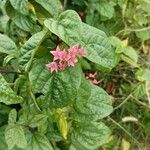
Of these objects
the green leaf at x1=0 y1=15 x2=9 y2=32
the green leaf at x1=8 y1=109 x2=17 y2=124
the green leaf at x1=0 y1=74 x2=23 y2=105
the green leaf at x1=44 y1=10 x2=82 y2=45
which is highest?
the green leaf at x1=44 y1=10 x2=82 y2=45

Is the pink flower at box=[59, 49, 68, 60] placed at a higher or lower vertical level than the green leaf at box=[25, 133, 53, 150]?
higher

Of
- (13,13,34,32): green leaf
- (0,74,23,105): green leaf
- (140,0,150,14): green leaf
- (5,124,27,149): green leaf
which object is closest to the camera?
(0,74,23,105): green leaf

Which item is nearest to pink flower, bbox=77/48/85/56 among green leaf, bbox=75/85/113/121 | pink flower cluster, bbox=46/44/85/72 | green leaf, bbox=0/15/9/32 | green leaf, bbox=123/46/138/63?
pink flower cluster, bbox=46/44/85/72

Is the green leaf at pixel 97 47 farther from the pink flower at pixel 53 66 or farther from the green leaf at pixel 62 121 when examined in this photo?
the green leaf at pixel 62 121

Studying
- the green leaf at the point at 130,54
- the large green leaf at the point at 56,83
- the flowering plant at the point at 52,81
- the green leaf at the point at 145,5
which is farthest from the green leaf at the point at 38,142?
the green leaf at the point at 145,5

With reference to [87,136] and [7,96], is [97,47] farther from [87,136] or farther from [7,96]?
[87,136]

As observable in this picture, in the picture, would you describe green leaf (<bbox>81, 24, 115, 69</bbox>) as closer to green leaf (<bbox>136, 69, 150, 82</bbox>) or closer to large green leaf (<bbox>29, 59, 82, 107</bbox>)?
large green leaf (<bbox>29, 59, 82, 107</bbox>)

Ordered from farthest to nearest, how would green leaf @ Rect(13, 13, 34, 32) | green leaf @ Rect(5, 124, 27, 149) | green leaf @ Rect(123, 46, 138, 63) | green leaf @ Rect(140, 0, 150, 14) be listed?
green leaf @ Rect(140, 0, 150, 14)
green leaf @ Rect(123, 46, 138, 63)
green leaf @ Rect(13, 13, 34, 32)
green leaf @ Rect(5, 124, 27, 149)
